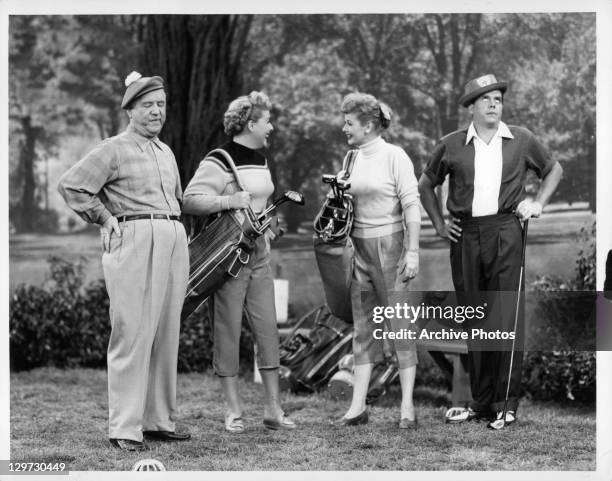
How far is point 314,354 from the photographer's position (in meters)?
6.85

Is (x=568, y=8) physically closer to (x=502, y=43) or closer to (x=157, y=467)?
(x=502, y=43)

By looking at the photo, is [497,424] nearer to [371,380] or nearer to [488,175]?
[371,380]

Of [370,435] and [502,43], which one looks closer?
[370,435]

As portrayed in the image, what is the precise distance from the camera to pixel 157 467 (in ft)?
15.8

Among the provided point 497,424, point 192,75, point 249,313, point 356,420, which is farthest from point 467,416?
point 192,75

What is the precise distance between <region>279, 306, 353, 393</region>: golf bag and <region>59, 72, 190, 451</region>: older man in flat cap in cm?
169

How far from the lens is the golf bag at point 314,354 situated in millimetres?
6789

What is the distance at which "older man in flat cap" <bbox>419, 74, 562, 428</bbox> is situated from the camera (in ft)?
18.1

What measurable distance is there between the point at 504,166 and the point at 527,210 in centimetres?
27

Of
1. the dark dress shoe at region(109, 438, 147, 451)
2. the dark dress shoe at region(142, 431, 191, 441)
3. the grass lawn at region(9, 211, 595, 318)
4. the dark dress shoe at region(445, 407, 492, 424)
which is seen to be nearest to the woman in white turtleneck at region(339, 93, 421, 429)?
the dark dress shoe at region(445, 407, 492, 424)

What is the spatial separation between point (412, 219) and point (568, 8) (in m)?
1.29

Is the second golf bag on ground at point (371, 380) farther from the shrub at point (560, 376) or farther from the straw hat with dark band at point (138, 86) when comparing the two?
the straw hat with dark band at point (138, 86)

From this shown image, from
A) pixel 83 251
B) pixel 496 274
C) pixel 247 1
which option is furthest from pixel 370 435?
pixel 83 251

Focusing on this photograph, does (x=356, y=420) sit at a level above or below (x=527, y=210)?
below
